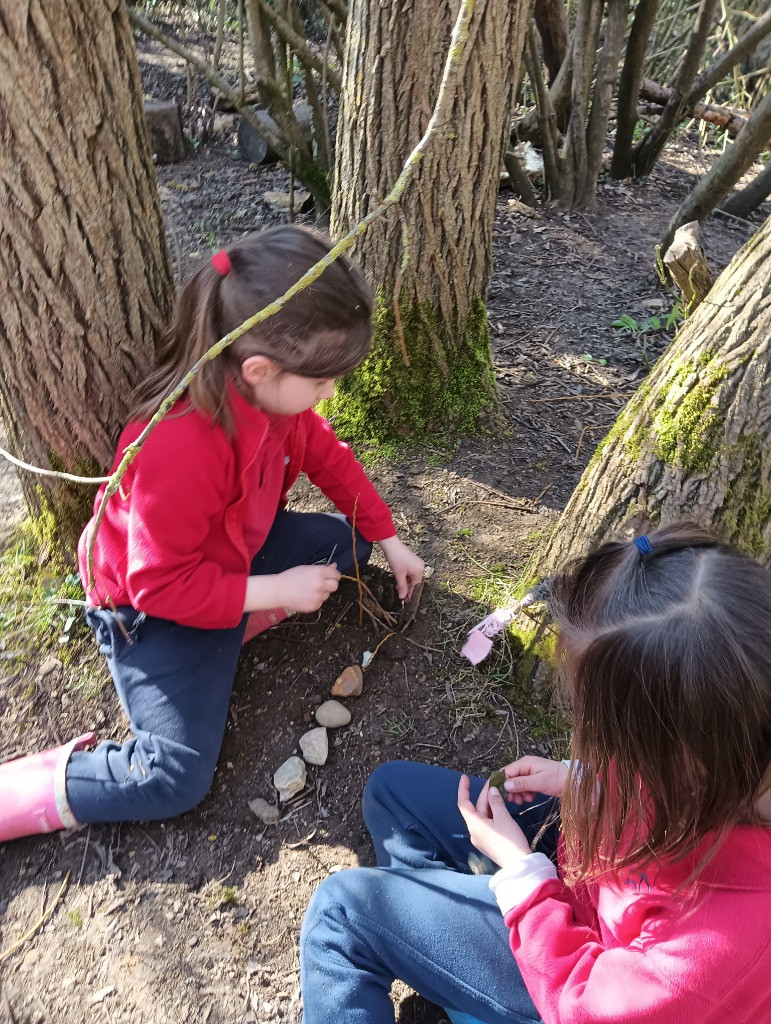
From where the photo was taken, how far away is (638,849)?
3.69ft

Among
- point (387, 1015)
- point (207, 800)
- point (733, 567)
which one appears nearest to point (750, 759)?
point (733, 567)

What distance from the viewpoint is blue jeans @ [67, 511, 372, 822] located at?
175 cm

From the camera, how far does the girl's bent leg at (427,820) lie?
1.64 metres

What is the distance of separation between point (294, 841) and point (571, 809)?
845 mm

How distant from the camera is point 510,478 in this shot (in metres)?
2.63

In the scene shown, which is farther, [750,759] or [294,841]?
[294,841]

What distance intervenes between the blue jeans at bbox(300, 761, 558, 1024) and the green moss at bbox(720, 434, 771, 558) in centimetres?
72

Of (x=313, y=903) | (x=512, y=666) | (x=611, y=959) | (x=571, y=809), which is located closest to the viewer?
(x=611, y=959)

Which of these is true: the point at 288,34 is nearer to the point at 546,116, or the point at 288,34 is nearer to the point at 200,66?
the point at 200,66

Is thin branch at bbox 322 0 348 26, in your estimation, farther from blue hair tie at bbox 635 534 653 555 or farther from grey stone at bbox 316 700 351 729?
blue hair tie at bbox 635 534 653 555

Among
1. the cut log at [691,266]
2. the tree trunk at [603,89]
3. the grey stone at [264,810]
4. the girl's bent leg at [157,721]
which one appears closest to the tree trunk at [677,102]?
the tree trunk at [603,89]

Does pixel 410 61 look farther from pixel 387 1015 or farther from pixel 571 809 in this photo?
pixel 387 1015

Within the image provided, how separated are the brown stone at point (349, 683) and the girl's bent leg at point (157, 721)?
30 centimetres

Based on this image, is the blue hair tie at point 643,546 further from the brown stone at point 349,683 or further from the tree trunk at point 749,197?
the tree trunk at point 749,197
